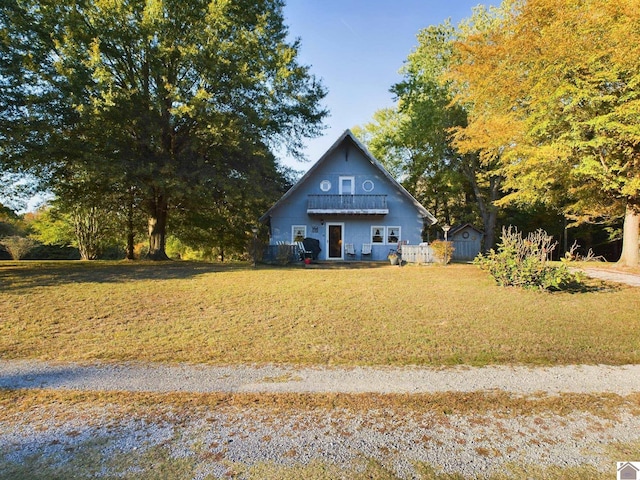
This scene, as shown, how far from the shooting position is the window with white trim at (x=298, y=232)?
2198 cm

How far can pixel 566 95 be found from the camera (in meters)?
13.4

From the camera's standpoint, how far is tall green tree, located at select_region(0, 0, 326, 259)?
49.8 ft

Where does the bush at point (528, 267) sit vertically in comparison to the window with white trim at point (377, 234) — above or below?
below

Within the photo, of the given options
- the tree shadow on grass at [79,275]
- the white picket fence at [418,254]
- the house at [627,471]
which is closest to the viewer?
the house at [627,471]

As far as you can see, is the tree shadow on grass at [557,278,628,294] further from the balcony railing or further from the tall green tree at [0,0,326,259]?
the tall green tree at [0,0,326,259]

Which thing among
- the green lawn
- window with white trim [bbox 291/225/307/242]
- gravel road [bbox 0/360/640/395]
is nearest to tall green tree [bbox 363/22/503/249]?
window with white trim [bbox 291/225/307/242]

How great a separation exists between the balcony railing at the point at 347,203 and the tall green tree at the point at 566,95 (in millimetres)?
6235

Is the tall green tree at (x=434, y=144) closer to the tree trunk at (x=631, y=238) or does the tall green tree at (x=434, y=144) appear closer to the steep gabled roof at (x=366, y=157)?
the steep gabled roof at (x=366, y=157)

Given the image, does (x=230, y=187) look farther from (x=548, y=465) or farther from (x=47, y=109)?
(x=548, y=465)

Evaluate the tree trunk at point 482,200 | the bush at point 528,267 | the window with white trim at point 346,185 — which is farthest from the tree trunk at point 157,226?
the tree trunk at point 482,200

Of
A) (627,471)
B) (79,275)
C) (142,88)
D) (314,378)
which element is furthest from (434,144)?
(627,471)

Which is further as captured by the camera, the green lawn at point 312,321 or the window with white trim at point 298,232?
the window with white trim at point 298,232

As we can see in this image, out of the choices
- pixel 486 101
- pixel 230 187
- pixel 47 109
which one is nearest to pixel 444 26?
pixel 486 101

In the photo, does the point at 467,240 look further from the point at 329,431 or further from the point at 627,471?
the point at 329,431
